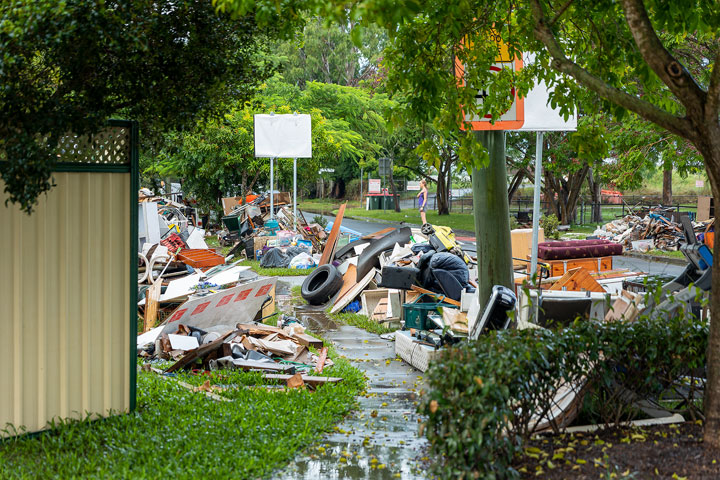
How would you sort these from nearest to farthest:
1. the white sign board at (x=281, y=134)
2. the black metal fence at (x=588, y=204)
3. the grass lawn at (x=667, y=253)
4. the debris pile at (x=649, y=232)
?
1. the white sign board at (x=281, y=134)
2. the grass lawn at (x=667, y=253)
3. the debris pile at (x=649, y=232)
4. the black metal fence at (x=588, y=204)

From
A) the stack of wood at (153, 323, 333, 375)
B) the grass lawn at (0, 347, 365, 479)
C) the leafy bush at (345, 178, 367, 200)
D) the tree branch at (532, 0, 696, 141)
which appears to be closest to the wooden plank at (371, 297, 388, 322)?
the stack of wood at (153, 323, 333, 375)

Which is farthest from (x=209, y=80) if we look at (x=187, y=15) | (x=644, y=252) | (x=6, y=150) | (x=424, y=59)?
(x=644, y=252)

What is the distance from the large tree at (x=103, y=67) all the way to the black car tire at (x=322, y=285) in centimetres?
690

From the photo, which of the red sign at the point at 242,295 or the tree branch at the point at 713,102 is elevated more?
the tree branch at the point at 713,102

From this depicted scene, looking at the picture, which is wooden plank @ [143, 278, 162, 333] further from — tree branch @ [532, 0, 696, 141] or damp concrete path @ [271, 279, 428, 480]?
tree branch @ [532, 0, 696, 141]

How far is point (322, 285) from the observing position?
1277 cm

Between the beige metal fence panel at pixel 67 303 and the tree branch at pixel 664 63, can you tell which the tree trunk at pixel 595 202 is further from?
the beige metal fence panel at pixel 67 303

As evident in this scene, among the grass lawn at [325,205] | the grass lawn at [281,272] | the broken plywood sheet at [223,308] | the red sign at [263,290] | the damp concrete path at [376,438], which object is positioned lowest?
the damp concrete path at [376,438]

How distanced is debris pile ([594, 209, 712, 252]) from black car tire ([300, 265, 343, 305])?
13.1m

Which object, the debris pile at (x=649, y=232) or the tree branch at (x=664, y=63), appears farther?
the debris pile at (x=649, y=232)

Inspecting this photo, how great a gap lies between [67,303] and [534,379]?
11.6ft

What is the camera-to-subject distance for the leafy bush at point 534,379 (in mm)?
3930

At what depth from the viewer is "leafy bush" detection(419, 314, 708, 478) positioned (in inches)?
155

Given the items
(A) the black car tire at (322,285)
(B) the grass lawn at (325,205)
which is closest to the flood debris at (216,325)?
(A) the black car tire at (322,285)
